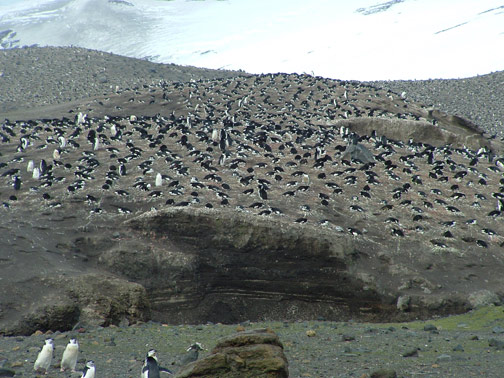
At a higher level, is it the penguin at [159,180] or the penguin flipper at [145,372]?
the penguin at [159,180]

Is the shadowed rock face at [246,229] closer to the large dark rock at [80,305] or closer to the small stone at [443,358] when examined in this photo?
the large dark rock at [80,305]

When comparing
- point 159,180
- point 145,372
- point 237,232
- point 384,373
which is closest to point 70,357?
point 145,372

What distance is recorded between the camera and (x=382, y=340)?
12.2 m

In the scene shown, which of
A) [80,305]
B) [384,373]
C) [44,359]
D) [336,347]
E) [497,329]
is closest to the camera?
[384,373]

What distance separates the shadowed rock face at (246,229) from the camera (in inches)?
639

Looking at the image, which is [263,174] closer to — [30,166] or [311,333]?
[30,166]

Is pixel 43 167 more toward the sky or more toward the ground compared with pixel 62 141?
more toward the ground

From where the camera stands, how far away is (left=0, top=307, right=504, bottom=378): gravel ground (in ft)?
32.7

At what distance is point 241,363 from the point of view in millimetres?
7699

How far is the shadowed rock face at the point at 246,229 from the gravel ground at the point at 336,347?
151 cm

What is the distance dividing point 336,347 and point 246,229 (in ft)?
19.4

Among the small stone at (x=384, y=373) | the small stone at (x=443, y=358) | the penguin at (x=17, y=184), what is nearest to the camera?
the small stone at (x=384, y=373)

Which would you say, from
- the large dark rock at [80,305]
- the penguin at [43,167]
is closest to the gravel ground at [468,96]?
the penguin at [43,167]

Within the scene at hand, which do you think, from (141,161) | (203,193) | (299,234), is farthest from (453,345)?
(141,161)
